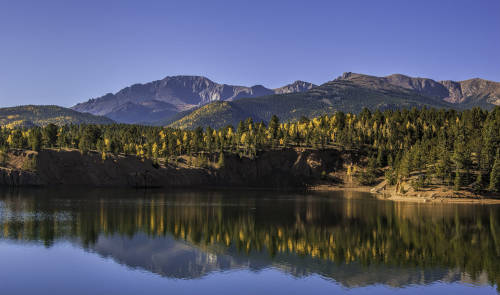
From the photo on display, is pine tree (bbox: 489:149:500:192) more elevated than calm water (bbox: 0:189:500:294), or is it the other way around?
pine tree (bbox: 489:149:500:192)

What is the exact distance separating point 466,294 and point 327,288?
1514 centimetres

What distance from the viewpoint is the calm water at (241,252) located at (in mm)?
49812

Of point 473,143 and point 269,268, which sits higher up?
point 473,143

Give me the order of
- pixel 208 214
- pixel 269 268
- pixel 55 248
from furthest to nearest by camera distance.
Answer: pixel 208 214
pixel 55 248
pixel 269 268

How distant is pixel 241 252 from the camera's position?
6538cm

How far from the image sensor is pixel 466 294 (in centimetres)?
4781

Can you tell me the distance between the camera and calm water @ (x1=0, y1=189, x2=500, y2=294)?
163ft

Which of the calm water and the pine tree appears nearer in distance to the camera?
the calm water

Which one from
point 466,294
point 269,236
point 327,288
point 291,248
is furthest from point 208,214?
point 466,294

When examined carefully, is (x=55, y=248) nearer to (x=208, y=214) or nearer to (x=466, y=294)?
(x=208, y=214)

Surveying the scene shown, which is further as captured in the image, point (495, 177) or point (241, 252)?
point (495, 177)

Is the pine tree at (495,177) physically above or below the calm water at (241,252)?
above

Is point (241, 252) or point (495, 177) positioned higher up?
point (495, 177)

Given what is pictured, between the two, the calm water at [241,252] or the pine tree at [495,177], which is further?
the pine tree at [495,177]
